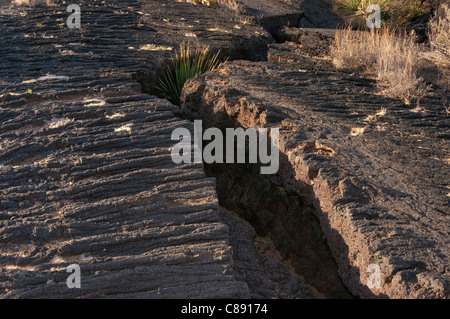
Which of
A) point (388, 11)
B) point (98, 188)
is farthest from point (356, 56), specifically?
point (98, 188)

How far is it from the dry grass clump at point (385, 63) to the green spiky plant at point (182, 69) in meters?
1.47

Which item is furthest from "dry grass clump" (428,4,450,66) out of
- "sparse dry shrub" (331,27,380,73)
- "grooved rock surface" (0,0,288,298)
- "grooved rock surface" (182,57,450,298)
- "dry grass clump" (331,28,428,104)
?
"grooved rock surface" (0,0,288,298)

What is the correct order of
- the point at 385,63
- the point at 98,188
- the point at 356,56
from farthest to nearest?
the point at 356,56, the point at 385,63, the point at 98,188

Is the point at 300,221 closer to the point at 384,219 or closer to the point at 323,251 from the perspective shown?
the point at 323,251

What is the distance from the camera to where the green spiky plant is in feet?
19.0

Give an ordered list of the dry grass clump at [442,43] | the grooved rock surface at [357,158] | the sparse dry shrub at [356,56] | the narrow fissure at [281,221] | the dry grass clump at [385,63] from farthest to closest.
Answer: the dry grass clump at [442,43] < the sparse dry shrub at [356,56] < the dry grass clump at [385,63] < the narrow fissure at [281,221] < the grooved rock surface at [357,158]

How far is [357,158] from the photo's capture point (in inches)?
158

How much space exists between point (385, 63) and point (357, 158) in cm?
187

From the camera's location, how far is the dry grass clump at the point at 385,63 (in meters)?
5.15

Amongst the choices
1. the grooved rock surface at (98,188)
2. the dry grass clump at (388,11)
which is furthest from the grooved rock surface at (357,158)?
the dry grass clump at (388,11)

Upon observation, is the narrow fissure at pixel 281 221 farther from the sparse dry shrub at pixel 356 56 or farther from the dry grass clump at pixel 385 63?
the sparse dry shrub at pixel 356 56

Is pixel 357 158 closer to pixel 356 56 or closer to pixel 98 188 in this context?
pixel 98 188

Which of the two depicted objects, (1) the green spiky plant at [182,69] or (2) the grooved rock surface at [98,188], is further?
(1) the green spiky plant at [182,69]

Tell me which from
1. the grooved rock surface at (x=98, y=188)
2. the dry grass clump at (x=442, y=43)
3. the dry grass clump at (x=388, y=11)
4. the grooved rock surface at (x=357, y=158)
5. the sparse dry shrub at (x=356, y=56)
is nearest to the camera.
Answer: the grooved rock surface at (x=98, y=188)
